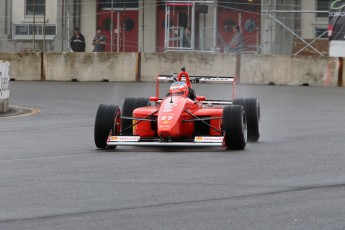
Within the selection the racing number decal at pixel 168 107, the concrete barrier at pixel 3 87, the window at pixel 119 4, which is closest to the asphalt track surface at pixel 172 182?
the racing number decal at pixel 168 107

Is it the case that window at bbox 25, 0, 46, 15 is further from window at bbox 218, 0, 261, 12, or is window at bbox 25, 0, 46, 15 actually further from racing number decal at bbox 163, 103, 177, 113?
racing number decal at bbox 163, 103, 177, 113

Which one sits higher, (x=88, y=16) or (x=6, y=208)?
(x=88, y=16)

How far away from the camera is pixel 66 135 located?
55.8ft

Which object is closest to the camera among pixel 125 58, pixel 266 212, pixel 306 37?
pixel 266 212

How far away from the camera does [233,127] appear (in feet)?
44.5

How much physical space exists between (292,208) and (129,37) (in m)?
32.4

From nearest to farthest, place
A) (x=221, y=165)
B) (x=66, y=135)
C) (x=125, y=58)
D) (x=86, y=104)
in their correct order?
(x=221, y=165) → (x=66, y=135) → (x=86, y=104) → (x=125, y=58)

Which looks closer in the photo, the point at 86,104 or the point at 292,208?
the point at 292,208

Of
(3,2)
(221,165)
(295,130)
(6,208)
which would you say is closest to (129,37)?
(3,2)

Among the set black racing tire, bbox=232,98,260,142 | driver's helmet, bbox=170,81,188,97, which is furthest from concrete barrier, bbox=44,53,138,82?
driver's helmet, bbox=170,81,188,97

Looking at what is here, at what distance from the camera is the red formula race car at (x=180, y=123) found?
13.7 meters

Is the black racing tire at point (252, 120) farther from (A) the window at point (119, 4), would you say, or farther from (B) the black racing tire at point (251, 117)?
(A) the window at point (119, 4)

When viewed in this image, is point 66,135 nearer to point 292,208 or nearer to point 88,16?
point 292,208

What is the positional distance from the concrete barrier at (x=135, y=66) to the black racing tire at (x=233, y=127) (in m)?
18.3
